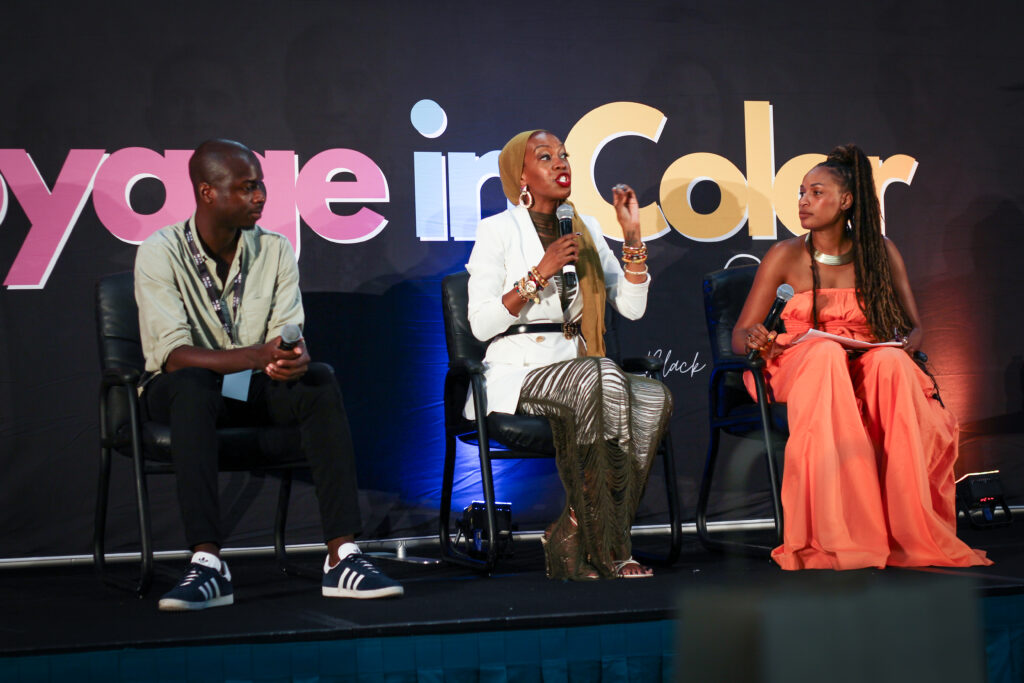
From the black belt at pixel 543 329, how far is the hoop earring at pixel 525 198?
0.41 meters

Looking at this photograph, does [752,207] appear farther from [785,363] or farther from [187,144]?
[187,144]

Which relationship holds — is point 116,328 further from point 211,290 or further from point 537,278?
point 537,278

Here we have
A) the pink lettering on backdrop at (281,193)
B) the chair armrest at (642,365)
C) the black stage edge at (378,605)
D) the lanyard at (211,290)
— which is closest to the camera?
the black stage edge at (378,605)

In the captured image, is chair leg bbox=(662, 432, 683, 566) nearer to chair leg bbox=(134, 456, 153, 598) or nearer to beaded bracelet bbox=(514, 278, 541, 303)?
beaded bracelet bbox=(514, 278, 541, 303)

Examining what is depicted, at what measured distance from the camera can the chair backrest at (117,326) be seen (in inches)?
116

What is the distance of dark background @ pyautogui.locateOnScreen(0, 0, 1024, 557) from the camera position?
3.59 meters

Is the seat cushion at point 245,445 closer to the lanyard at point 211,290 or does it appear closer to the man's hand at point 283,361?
the man's hand at point 283,361

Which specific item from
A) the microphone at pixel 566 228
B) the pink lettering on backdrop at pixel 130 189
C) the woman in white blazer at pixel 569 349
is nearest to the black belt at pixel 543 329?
the woman in white blazer at pixel 569 349

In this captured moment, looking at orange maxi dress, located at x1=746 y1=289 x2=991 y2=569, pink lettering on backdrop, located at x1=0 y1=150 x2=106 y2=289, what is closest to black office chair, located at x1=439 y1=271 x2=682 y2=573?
orange maxi dress, located at x1=746 y1=289 x2=991 y2=569

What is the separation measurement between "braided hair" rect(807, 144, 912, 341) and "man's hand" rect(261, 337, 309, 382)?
167 centimetres

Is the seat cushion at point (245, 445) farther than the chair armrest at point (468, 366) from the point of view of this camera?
No

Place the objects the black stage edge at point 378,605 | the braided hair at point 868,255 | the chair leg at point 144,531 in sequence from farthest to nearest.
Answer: the braided hair at point 868,255
the chair leg at point 144,531
the black stage edge at point 378,605

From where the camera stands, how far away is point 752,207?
13.4ft

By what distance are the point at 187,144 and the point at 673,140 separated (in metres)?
1.88
